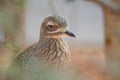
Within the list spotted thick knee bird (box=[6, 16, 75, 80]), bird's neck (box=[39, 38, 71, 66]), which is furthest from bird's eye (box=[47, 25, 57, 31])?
bird's neck (box=[39, 38, 71, 66])

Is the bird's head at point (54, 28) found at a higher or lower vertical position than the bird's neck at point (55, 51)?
higher

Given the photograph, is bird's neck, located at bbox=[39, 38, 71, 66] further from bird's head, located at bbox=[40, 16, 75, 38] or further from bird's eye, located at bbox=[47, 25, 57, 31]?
bird's eye, located at bbox=[47, 25, 57, 31]

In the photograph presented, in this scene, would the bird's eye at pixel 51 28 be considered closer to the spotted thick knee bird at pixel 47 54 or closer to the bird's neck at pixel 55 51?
the spotted thick knee bird at pixel 47 54

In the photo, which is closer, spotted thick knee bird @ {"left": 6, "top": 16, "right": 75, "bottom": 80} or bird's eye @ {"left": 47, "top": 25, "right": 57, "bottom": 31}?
spotted thick knee bird @ {"left": 6, "top": 16, "right": 75, "bottom": 80}

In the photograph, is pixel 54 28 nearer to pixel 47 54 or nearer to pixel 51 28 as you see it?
pixel 51 28

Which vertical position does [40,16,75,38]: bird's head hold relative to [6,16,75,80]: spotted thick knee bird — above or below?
above

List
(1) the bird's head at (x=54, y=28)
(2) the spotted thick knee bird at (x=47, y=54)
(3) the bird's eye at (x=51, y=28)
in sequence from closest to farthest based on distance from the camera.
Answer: (2) the spotted thick knee bird at (x=47, y=54)
(1) the bird's head at (x=54, y=28)
(3) the bird's eye at (x=51, y=28)

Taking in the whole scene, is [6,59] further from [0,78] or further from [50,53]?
[50,53]

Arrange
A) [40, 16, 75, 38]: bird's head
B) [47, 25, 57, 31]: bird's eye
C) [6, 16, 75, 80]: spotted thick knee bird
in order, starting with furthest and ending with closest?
1. [47, 25, 57, 31]: bird's eye
2. [40, 16, 75, 38]: bird's head
3. [6, 16, 75, 80]: spotted thick knee bird

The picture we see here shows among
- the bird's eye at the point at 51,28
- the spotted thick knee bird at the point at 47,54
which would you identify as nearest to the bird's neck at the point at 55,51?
the spotted thick knee bird at the point at 47,54

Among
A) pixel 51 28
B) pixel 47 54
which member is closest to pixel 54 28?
pixel 51 28
